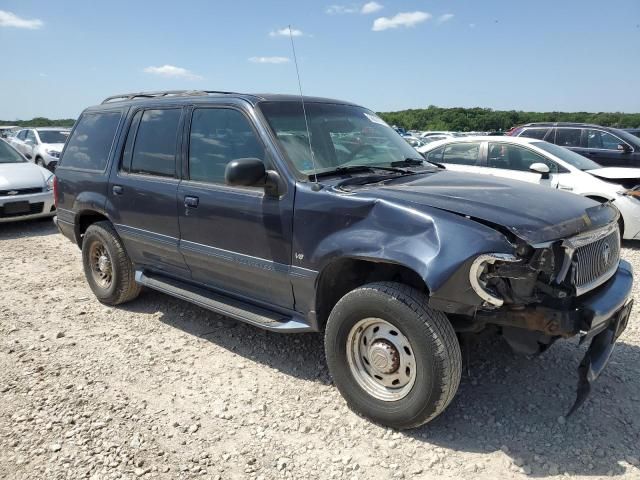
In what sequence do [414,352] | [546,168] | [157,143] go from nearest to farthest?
[414,352] < [157,143] < [546,168]

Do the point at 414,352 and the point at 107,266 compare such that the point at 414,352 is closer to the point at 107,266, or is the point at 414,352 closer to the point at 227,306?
the point at 227,306

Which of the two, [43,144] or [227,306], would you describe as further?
[43,144]

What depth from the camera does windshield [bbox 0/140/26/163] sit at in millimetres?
9117

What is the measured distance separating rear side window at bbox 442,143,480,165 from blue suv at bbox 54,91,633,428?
4161mm

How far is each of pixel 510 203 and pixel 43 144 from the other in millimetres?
15263

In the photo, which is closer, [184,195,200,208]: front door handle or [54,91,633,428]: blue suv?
[54,91,633,428]: blue suv

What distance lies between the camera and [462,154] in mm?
8266

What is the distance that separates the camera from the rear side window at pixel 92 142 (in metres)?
4.73

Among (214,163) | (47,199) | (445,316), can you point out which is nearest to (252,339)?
(214,163)

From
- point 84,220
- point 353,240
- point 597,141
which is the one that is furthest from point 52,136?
point 353,240

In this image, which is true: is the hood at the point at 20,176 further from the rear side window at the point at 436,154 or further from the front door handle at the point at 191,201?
the rear side window at the point at 436,154

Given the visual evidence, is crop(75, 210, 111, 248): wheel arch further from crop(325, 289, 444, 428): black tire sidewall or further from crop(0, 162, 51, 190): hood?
crop(0, 162, 51, 190): hood

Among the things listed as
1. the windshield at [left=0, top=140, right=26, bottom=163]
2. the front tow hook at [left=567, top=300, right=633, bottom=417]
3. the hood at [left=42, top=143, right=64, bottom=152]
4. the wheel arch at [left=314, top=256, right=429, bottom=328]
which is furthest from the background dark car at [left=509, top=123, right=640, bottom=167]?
the hood at [left=42, top=143, right=64, bottom=152]

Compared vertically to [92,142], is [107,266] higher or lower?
lower
